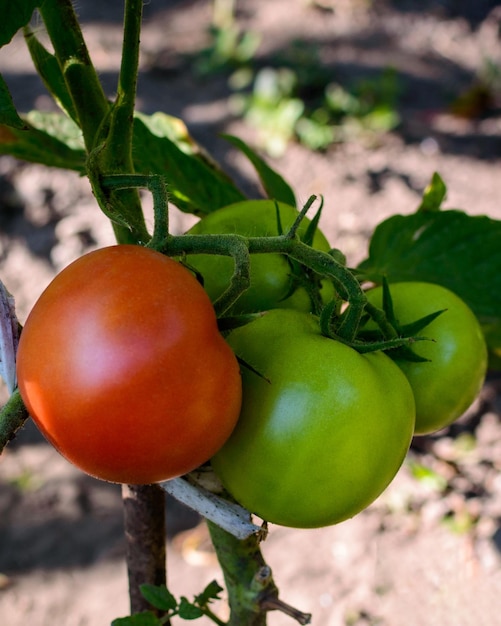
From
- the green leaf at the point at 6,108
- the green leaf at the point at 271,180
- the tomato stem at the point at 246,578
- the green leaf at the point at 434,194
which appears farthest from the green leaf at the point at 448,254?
the green leaf at the point at 6,108

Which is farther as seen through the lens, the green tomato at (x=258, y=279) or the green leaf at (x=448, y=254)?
the green leaf at (x=448, y=254)

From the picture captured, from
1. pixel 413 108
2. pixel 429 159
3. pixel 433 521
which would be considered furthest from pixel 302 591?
pixel 413 108

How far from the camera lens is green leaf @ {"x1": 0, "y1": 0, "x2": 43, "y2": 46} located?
0.48 m

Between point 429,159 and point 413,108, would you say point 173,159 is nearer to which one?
point 429,159

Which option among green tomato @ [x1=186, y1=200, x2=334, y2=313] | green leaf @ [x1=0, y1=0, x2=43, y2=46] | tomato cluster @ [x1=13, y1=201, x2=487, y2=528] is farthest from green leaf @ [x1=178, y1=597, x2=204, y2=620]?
green leaf @ [x1=0, y1=0, x2=43, y2=46]

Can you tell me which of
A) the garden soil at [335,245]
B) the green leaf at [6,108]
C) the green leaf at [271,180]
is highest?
the green leaf at [6,108]

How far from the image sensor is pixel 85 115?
22.7 inches

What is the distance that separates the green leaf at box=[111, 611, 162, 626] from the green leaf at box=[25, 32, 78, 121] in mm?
454

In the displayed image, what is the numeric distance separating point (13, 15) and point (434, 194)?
0.50 m

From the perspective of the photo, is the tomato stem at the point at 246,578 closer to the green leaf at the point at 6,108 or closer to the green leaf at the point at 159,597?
the green leaf at the point at 159,597

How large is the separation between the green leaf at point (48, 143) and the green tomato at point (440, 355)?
393mm

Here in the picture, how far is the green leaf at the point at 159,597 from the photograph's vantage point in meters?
0.64

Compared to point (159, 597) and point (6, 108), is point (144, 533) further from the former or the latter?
point (6, 108)

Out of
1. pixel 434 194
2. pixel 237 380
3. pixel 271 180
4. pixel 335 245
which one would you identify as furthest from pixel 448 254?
pixel 335 245
